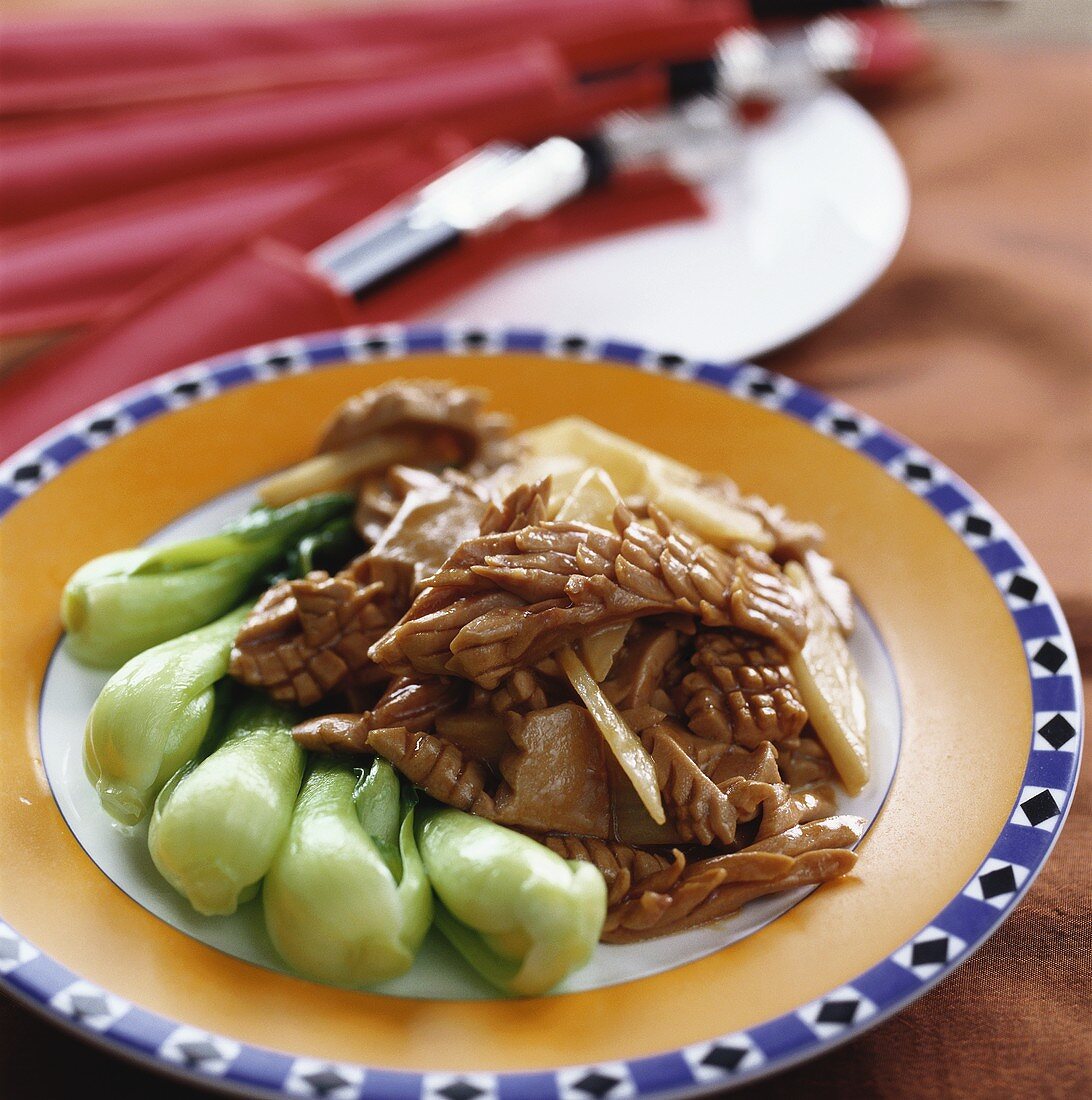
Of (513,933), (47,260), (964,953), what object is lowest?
(964,953)

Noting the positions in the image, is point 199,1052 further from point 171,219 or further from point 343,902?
point 171,219

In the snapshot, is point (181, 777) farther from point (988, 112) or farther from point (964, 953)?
point (988, 112)

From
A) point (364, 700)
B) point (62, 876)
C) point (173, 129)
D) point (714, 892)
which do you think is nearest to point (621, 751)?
point (714, 892)

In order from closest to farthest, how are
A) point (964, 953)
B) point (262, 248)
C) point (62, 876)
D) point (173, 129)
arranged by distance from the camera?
point (964, 953)
point (62, 876)
point (262, 248)
point (173, 129)

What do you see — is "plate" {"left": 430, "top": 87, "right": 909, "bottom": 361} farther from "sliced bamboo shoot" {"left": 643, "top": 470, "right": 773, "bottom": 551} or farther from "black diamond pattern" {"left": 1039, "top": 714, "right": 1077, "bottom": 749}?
"black diamond pattern" {"left": 1039, "top": 714, "right": 1077, "bottom": 749}

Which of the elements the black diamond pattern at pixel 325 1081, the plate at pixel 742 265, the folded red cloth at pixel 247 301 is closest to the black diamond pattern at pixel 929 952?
the black diamond pattern at pixel 325 1081

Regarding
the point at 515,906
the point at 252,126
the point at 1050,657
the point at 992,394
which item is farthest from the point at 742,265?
the point at 515,906
